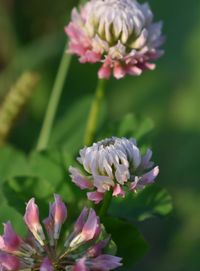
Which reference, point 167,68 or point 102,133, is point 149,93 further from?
point 102,133

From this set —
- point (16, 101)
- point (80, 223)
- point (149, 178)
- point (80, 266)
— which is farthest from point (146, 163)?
point (16, 101)

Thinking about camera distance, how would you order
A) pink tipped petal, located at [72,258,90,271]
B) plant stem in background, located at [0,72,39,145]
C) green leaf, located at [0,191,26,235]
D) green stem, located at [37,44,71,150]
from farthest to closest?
green stem, located at [37,44,71,150]
plant stem in background, located at [0,72,39,145]
green leaf, located at [0,191,26,235]
pink tipped petal, located at [72,258,90,271]

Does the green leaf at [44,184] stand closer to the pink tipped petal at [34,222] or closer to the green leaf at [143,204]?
the green leaf at [143,204]

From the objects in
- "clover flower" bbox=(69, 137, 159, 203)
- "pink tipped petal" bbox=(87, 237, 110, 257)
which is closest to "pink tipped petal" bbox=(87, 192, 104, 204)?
"clover flower" bbox=(69, 137, 159, 203)

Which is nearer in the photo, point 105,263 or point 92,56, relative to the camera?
point 105,263

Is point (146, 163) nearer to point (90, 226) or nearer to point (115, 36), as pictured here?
point (90, 226)

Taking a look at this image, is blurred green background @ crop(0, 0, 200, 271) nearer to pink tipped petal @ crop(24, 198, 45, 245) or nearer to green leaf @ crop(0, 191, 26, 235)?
green leaf @ crop(0, 191, 26, 235)

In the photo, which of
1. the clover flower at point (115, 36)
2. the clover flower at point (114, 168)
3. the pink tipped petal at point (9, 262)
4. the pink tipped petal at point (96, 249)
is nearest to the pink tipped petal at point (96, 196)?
the clover flower at point (114, 168)
